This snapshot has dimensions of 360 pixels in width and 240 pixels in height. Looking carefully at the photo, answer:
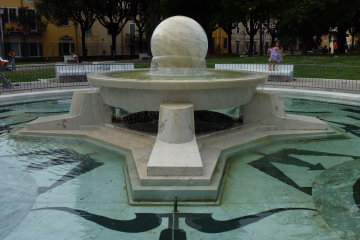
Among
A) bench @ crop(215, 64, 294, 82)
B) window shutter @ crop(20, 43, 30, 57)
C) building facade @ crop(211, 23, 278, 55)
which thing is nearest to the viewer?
bench @ crop(215, 64, 294, 82)

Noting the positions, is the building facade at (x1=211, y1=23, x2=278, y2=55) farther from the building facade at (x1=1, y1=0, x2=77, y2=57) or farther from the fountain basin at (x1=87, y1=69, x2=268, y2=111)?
the fountain basin at (x1=87, y1=69, x2=268, y2=111)

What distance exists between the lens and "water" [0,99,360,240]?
4121 mm

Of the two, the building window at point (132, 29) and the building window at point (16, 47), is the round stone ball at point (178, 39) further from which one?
the building window at point (132, 29)

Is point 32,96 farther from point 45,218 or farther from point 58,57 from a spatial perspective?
point 58,57

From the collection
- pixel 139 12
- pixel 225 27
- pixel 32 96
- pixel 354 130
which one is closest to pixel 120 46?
pixel 139 12

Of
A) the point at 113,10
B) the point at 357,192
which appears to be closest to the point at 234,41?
the point at 113,10

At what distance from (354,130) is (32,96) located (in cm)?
1101

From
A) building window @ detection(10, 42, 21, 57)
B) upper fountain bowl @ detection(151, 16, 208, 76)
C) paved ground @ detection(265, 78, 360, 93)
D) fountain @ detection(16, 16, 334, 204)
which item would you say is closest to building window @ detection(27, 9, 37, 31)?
building window @ detection(10, 42, 21, 57)

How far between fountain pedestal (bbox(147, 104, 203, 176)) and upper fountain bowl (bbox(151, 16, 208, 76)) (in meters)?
2.23

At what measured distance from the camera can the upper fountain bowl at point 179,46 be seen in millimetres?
7891

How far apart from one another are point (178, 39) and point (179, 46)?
16 cm

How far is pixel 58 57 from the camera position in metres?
47.5

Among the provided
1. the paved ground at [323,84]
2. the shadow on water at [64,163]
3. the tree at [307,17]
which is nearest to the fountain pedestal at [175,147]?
the shadow on water at [64,163]

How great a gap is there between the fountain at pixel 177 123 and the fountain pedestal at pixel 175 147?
0.05 feet
